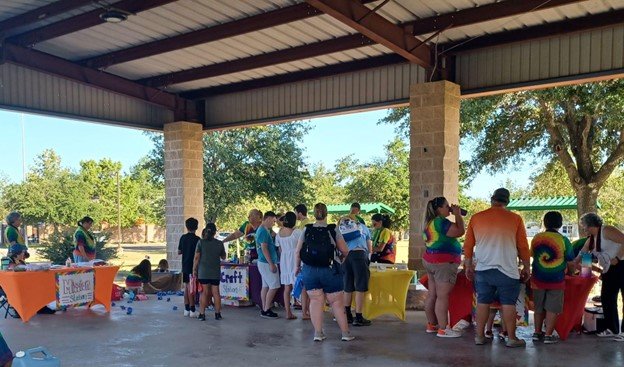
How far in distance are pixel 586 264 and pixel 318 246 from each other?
3071mm

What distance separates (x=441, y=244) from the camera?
19.9 feet

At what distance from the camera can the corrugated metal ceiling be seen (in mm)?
7676

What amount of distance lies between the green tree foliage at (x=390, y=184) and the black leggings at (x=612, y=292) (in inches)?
931

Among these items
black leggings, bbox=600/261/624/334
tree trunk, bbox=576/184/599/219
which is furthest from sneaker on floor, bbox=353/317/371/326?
tree trunk, bbox=576/184/599/219

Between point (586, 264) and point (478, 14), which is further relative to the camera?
point (478, 14)

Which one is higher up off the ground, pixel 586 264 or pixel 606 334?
pixel 586 264

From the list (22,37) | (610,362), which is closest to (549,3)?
(610,362)

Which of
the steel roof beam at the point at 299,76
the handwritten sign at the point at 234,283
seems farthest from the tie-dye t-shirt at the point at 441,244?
the steel roof beam at the point at 299,76

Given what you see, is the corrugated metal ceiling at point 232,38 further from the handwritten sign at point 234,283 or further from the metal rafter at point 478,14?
the handwritten sign at point 234,283

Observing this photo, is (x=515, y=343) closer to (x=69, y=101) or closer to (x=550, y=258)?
(x=550, y=258)

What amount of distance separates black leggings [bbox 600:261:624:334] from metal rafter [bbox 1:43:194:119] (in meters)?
9.24

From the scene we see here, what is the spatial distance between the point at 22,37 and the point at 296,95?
5.06m

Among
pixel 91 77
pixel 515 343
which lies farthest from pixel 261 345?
pixel 91 77

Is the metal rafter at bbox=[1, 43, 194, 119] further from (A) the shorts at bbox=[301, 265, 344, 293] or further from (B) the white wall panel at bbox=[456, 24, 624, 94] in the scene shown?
(A) the shorts at bbox=[301, 265, 344, 293]
